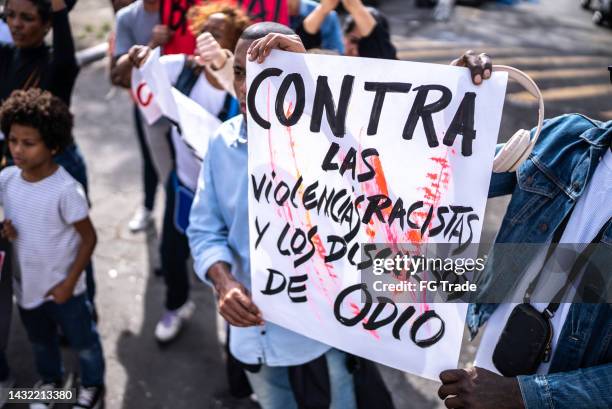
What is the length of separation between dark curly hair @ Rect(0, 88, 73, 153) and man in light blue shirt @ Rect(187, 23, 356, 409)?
3.11ft

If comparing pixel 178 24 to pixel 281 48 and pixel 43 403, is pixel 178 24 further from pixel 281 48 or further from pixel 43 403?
pixel 43 403

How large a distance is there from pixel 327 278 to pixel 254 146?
418 mm

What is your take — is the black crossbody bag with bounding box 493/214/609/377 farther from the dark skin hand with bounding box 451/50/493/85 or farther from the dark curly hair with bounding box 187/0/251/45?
the dark curly hair with bounding box 187/0/251/45

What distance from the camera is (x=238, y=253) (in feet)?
6.31

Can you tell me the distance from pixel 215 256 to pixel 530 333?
3.03 ft

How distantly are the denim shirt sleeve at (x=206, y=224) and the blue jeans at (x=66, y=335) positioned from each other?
3.34 ft

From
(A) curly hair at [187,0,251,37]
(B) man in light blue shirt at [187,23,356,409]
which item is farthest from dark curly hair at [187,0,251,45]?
(B) man in light blue shirt at [187,23,356,409]

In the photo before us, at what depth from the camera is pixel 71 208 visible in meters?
2.51

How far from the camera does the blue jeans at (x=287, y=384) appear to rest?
198 cm

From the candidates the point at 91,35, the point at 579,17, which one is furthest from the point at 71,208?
the point at 579,17

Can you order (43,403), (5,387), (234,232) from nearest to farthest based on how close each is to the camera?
1. (234,232)
2. (43,403)
3. (5,387)

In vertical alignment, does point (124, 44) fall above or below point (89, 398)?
above

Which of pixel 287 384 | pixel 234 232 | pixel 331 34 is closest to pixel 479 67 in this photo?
pixel 234 232

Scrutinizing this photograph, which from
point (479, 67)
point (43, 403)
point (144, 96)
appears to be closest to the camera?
point (479, 67)
